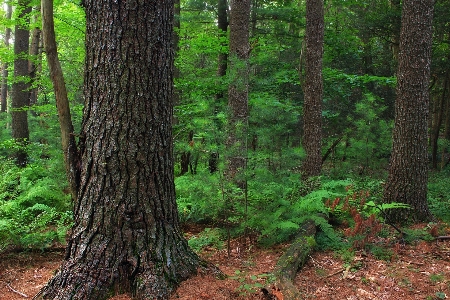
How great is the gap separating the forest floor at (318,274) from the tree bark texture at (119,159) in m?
0.27

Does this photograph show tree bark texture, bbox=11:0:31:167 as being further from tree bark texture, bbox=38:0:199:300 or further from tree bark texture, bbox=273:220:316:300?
tree bark texture, bbox=273:220:316:300

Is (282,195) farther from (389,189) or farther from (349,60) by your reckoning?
(349,60)

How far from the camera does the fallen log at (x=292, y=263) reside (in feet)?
10.4

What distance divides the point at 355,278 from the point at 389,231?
2.00 meters

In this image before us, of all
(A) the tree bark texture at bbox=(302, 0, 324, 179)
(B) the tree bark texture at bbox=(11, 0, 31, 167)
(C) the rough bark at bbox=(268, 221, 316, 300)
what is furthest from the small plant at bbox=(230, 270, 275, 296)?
(B) the tree bark texture at bbox=(11, 0, 31, 167)

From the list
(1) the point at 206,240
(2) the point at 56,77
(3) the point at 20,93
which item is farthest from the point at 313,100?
(3) the point at 20,93

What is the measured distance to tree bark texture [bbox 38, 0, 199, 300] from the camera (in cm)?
285

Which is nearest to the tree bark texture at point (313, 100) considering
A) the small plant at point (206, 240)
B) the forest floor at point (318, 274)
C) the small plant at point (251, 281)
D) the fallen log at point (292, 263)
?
the fallen log at point (292, 263)

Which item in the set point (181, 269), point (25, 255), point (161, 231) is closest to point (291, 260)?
point (181, 269)

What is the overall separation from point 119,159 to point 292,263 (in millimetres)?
2471

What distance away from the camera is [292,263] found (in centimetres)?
404

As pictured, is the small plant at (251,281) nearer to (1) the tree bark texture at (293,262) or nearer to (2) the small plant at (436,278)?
(1) the tree bark texture at (293,262)

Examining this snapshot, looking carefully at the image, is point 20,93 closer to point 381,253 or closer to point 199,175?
point 199,175

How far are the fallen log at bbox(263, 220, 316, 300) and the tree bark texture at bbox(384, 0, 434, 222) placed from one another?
209 cm
